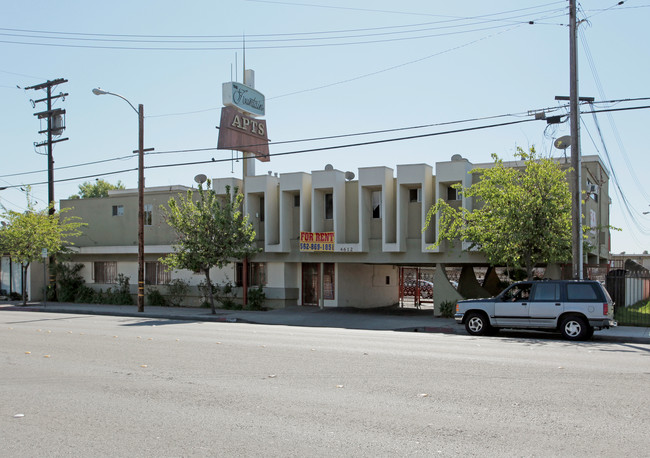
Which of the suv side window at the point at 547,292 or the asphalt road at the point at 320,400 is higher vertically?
the suv side window at the point at 547,292

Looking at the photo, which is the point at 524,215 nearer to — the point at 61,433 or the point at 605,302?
the point at 605,302

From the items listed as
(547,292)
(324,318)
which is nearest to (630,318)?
(547,292)

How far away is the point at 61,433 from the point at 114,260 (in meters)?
27.7

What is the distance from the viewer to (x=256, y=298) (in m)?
27.8

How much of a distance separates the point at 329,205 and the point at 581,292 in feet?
44.0

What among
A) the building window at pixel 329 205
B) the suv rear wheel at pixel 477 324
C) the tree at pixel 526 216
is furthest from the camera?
the building window at pixel 329 205

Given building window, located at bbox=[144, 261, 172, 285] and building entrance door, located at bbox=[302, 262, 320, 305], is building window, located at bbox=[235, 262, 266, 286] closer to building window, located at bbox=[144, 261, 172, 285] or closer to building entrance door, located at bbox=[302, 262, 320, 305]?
building entrance door, located at bbox=[302, 262, 320, 305]

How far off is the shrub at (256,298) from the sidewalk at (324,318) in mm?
787

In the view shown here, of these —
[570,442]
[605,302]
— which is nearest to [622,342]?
[605,302]

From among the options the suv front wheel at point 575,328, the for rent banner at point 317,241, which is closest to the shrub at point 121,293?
the for rent banner at point 317,241

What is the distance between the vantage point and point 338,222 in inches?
1026

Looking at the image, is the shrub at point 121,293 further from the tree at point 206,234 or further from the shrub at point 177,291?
the tree at point 206,234

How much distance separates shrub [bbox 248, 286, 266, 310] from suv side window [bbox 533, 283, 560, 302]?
14135mm

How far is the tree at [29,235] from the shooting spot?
97.1 ft
